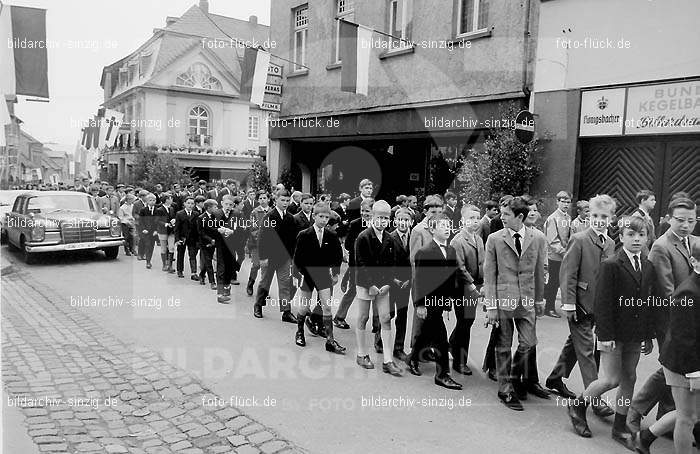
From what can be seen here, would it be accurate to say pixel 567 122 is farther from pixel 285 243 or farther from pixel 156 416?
pixel 156 416

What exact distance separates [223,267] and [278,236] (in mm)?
1712

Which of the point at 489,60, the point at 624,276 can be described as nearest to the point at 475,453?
the point at 624,276

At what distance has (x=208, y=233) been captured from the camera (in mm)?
10383

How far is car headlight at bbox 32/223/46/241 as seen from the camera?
13078mm

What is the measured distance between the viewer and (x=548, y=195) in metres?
11.8

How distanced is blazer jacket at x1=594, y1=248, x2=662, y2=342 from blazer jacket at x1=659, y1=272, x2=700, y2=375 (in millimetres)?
621

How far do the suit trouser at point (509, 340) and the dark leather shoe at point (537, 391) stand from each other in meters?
0.32

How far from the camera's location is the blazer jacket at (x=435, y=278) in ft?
20.1

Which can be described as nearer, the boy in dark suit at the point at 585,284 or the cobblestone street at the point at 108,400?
the cobblestone street at the point at 108,400

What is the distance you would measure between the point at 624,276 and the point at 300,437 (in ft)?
9.98

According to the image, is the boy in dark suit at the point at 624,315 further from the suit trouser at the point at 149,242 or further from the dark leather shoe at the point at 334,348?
the suit trouser at the point at 149,242

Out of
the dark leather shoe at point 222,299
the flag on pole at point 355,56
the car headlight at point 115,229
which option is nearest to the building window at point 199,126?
the car headlight at point 115,229

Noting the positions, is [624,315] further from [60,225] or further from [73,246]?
[60,225]

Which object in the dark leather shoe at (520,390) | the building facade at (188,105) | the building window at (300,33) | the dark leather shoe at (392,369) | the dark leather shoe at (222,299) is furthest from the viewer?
the building facade at (188,105)
